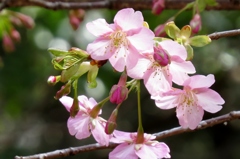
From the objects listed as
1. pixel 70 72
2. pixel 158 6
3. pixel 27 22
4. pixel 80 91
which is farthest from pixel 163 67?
pixel 80 91

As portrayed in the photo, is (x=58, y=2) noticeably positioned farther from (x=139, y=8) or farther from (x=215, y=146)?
(x=215, y=146)

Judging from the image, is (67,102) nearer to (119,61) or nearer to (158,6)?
(119,61)

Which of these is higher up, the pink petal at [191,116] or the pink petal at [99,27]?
the pink petal at [99,27]

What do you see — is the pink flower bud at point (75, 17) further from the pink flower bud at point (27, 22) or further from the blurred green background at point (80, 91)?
the blurred green background at point (80, 91)

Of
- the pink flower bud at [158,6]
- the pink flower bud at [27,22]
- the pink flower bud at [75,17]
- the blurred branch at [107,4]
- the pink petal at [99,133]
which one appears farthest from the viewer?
the pink flower bud at [27,22]

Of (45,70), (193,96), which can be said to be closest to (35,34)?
(45,70)

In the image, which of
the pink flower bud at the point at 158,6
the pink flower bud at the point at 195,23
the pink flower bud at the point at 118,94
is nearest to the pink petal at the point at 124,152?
the pink flower bud at the point at 118,94

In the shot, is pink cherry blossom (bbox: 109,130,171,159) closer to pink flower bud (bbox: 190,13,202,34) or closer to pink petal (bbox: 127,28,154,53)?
pink petal (bbox: 127,28,154,53)

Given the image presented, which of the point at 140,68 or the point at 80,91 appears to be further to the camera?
the point at 80,91
